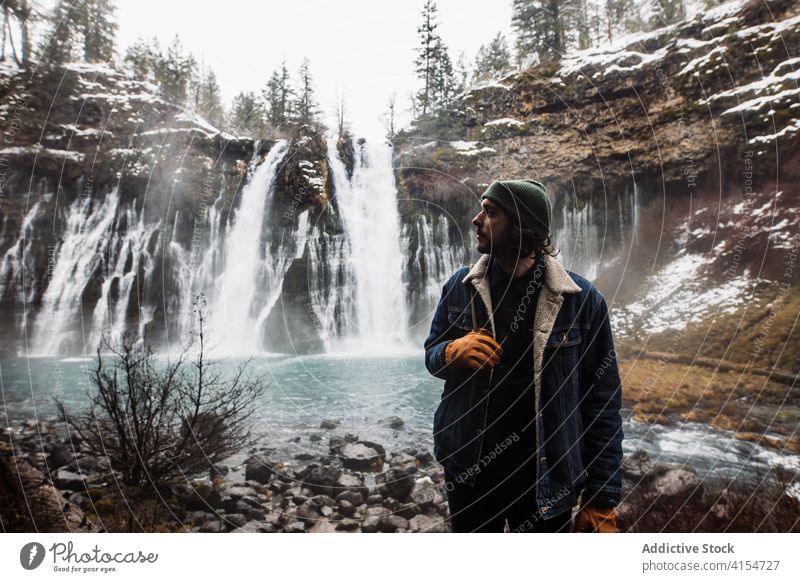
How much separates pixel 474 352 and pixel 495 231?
19.0 inches

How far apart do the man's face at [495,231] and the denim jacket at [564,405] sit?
169 millimetres

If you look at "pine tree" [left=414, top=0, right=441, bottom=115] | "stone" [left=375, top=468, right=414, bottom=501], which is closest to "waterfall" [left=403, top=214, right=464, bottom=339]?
"pine tree" [left=414, top=0, right=441, bottom=115]

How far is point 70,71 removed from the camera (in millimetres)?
2914

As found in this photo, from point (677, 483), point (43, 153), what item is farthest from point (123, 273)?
point (677, 483)

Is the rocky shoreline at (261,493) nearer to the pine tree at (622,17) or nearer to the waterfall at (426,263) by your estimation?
the waterfall at (426,263)

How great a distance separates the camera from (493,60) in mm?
3252

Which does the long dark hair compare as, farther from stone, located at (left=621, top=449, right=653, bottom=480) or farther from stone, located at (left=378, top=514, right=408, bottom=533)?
stone, located at (left=621, top=449, right=653, bottom=480)

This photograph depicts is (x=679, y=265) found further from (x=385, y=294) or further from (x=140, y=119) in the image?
(x=140, y=119)

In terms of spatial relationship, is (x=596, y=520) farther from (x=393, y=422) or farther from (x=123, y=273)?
(x=123, y=273)

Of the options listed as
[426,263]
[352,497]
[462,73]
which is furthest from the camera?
[426,263]

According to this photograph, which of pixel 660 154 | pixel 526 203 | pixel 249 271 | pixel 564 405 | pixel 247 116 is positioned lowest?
pixel 564 405

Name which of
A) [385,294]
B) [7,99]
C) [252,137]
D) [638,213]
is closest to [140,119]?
[7,99]

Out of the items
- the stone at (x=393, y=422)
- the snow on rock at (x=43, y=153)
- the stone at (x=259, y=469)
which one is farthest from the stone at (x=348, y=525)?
the snow on rock at (x=43, y=153)

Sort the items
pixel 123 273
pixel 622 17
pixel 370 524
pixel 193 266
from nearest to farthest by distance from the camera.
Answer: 1. pixel 370 524
2. pixel 622 17
3. pixel 193 266
4. pixel 123 273
